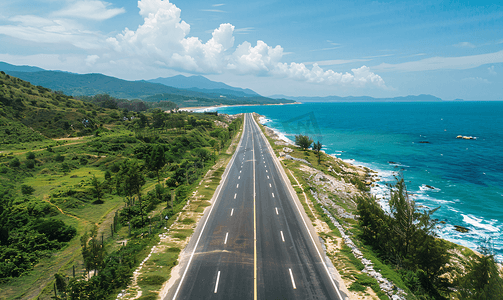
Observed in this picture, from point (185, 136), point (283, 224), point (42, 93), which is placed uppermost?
point (42, 93)

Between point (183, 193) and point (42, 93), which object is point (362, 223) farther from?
point (42, 93)

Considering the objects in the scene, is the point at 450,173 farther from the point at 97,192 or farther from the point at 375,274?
the point at 97,192

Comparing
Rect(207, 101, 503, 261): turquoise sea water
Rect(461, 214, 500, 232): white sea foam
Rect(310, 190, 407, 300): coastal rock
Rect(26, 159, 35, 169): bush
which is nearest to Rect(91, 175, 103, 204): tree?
Rect(26, 159, 35, 169): bush

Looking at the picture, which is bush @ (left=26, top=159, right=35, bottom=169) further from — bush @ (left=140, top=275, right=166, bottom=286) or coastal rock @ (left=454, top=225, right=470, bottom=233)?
coastal rock @ (left=454, top=225, right=470, bottom=233)

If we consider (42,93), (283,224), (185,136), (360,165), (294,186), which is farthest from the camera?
(42,93)

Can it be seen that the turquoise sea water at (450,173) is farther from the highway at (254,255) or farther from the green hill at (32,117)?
the green hill at (32,117)

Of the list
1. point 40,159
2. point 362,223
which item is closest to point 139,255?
point 362,223

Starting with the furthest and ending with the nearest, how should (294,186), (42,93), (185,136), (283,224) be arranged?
1. (42,93)
2. (185,136)
3. (294,186)
4. (283,224)
